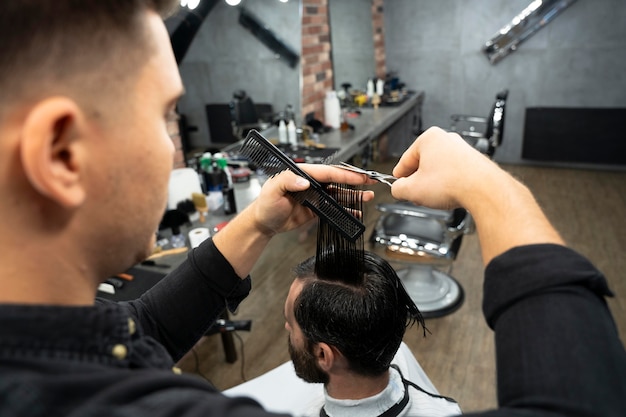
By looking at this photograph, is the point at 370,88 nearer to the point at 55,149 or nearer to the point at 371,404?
the point at 371,404

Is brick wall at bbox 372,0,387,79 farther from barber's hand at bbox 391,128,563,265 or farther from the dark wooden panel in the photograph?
barber's hand at bbox 391,128,563,265

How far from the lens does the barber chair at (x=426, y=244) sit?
93.8 inches

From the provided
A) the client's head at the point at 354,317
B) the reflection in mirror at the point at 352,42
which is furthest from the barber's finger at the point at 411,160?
the reflection in mirror at the point at 352,42

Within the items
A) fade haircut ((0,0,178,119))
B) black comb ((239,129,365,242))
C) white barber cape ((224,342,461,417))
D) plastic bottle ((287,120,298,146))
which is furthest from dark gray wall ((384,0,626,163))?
fade haircut ((0,0,178,119))

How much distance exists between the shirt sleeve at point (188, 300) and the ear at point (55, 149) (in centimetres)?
46

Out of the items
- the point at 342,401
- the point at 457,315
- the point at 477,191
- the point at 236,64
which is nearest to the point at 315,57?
the point at 236,64

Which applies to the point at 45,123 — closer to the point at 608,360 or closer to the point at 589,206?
the point at 608,360

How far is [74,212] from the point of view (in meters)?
0.46

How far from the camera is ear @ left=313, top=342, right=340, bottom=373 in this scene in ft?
3.86

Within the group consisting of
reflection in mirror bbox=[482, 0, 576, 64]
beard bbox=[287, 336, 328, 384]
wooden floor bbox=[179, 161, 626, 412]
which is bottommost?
wooden floor bbox=[179, 161, 626, 412]

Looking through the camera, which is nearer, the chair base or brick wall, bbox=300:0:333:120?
the chair base

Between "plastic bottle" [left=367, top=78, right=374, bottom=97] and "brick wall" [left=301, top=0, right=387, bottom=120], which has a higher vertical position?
"brick wall" [left=301, top=0, right=387, bottom=120]

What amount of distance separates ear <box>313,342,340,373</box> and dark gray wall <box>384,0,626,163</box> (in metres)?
4.53

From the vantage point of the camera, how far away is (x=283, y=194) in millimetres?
883
